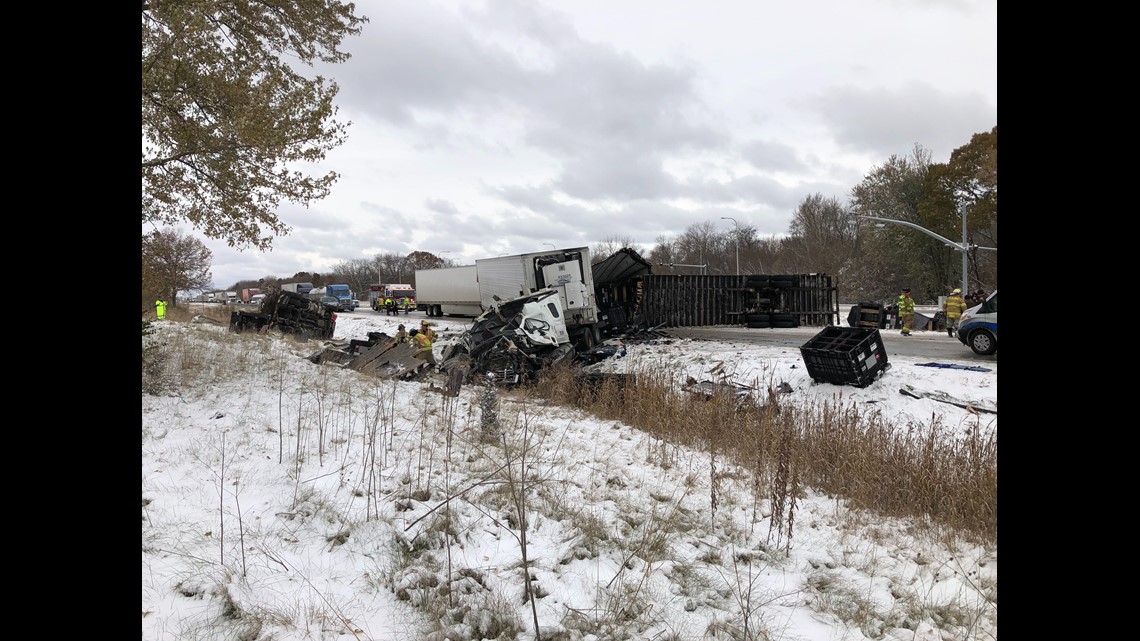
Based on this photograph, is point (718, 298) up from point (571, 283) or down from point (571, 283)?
down

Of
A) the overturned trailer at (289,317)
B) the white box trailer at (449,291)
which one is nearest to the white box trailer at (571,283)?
the overturned trailer at (289,317)

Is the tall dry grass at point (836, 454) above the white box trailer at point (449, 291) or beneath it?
beneath

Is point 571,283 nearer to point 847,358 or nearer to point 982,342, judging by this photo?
point 847,358

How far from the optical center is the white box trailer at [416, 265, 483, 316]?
30000 millimetres

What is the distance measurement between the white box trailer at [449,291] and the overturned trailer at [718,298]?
10.4 meters

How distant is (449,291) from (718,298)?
52.8 feet

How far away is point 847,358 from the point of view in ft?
32.9

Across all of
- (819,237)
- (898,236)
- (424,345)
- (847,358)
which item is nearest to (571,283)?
(424,345)

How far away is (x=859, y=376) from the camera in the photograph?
33.2 feet

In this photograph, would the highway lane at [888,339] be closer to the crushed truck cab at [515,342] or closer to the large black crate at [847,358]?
the large black crate at [847,358]

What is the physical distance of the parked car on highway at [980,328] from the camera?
40.2 feet
